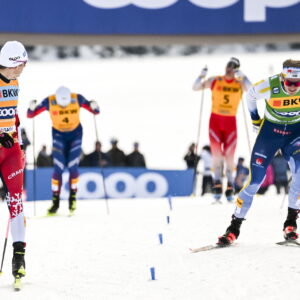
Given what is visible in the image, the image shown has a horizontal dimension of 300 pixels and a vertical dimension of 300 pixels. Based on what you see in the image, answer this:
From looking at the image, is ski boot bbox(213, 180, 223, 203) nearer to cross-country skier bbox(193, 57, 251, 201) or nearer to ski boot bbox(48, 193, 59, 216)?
cross-country skier bbox(193, 57, 251, 201)

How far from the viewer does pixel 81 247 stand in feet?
22.6

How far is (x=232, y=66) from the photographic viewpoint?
10188 mm

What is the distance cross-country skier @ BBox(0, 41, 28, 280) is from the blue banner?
7.98 m

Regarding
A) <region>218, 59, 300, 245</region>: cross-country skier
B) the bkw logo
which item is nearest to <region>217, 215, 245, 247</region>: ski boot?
<region>218, 59, 300, 245</region>: cross-country skier

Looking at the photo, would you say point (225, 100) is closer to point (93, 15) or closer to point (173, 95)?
point (93, 15)

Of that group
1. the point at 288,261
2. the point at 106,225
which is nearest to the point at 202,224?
the point at 106,225

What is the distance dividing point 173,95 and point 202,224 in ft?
50.8

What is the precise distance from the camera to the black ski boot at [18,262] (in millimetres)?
5184

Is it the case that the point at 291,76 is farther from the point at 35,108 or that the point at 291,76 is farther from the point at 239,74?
the point at 35,108

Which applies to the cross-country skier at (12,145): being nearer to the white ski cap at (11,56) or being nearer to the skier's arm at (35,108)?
the white ski cap at (11,56)

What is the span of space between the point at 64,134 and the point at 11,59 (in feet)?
15.7

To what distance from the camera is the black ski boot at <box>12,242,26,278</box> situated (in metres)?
5.18

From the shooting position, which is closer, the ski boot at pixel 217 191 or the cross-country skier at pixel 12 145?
the cross-country skier at pixel 12 145

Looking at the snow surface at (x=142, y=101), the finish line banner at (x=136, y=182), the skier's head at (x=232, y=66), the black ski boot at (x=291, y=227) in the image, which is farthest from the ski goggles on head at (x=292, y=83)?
the snow surface at (x=142, y=101)
